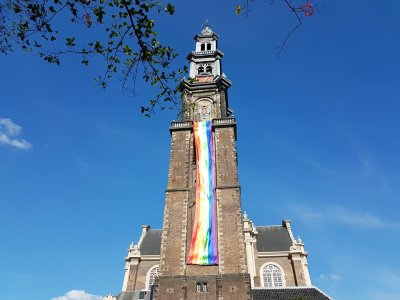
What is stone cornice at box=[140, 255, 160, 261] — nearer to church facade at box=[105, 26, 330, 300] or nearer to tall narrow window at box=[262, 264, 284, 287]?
church facade at box=[105, 26, 330, 300]

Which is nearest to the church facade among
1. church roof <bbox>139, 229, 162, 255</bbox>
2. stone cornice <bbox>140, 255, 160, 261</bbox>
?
church roof <bbox>139, 229, 162, 255</bbox>

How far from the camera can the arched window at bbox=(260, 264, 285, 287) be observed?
36.1 m

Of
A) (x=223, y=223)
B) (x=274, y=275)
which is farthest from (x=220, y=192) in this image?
(x=274, y=275)

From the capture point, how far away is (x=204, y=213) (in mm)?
28500

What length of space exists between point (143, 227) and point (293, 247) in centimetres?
2002

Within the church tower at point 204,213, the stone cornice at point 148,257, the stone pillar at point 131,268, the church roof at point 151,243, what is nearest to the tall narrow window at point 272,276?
the stone cornice at point 148,257

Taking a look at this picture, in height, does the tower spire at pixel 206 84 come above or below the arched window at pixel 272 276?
above

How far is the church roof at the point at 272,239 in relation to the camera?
3944 centimetres

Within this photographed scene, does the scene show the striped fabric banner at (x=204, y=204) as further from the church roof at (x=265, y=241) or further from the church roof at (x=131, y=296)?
the church roof at (x=265, y=241)

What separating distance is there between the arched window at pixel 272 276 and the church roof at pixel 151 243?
42.4ft

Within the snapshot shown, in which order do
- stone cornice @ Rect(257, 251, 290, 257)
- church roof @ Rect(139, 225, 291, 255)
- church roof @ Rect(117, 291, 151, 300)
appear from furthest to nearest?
church roof @ Rect(139, 225, 291, 255), stone cornice @ Rect(257, 251, 290, 257), church roof @ Rect(117, 291, 151, 300)

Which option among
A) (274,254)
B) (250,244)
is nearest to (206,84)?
(250,244)

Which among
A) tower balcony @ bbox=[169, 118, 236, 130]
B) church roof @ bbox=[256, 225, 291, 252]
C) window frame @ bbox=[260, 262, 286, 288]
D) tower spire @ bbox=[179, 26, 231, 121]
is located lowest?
window frame @ bbox=[260, 262, 286, 288]

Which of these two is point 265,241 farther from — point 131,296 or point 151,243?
point 131,296
